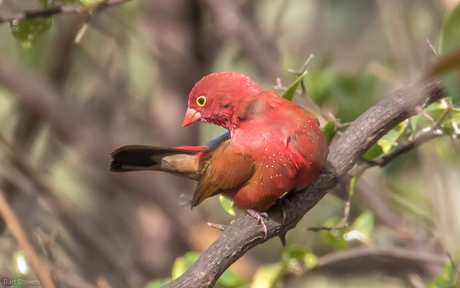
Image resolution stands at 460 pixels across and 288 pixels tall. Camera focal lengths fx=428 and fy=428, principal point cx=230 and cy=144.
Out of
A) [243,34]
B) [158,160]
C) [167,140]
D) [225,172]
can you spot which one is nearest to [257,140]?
[225,172]

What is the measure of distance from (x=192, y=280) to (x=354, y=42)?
13.5 ft

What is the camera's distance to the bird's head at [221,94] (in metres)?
1.52

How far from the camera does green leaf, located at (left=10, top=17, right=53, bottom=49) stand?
167 cm

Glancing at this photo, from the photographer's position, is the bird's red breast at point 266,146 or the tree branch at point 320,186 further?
the bird's red breast at point 266,146

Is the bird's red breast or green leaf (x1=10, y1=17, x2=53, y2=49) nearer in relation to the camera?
the bird's red breast

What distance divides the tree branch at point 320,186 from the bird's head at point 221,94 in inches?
14.5

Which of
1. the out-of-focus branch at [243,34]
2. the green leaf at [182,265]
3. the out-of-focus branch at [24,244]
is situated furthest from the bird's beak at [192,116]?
the out-of-focus branch at [243,34]

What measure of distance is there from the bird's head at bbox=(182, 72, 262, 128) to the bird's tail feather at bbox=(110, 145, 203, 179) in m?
0.34

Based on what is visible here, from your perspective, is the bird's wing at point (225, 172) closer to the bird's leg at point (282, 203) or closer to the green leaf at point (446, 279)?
the bird's leg at point (282, 203)

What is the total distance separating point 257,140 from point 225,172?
19 cm

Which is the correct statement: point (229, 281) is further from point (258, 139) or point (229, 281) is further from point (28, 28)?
point (28, 28)

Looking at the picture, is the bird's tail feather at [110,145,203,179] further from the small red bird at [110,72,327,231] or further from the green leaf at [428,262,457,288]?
the green leaf at [428,262,457,288]

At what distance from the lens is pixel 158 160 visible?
6.12 ft

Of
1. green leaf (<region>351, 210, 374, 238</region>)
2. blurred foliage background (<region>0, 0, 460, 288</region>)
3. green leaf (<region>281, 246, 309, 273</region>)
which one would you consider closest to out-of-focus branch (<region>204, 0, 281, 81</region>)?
blurred foliage background (<region>0, 0, 460, 288</region>)
